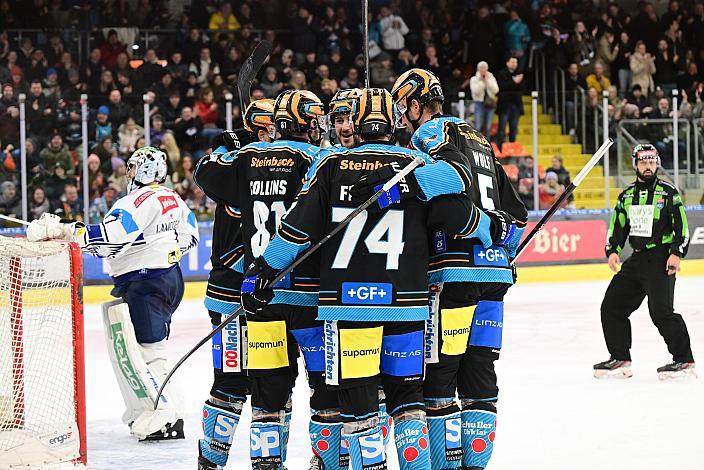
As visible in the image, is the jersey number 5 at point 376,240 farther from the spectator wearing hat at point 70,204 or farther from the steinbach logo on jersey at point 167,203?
the spectator wearing hat at point 70,204

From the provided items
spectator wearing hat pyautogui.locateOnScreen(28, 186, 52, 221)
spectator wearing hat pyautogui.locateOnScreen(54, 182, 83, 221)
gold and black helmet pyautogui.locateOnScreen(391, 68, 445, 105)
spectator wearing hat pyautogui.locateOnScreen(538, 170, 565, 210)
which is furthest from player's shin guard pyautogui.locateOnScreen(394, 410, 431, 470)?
spectator wearing hat pyautogui.locateOnScreen(538, 170, 565, 210)

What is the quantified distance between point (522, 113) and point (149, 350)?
8.92 meters

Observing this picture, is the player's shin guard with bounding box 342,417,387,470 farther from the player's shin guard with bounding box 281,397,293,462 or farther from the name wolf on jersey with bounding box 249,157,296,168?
the name wolf on jersey with bounding box 249,157,296,168

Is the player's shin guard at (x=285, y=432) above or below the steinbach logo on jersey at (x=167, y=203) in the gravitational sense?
below

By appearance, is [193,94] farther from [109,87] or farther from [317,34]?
[317,34]

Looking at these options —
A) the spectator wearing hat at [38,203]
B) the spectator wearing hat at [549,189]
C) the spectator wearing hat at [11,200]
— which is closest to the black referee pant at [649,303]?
the spectator wearing hat at [549,189]

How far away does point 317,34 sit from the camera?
53.2 ft

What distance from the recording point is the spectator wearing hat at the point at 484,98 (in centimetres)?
1354

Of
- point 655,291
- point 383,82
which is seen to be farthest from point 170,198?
point 383,82

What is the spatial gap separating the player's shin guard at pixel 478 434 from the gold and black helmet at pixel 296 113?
127 centimetres

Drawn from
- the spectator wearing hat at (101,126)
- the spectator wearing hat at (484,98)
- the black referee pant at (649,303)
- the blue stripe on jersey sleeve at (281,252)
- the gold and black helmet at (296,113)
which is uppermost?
the spectator wearing hat at (484,98)

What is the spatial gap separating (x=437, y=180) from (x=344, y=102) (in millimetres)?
502

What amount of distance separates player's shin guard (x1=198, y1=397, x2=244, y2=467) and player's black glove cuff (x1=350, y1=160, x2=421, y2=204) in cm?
117

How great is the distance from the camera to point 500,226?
4523 mm
